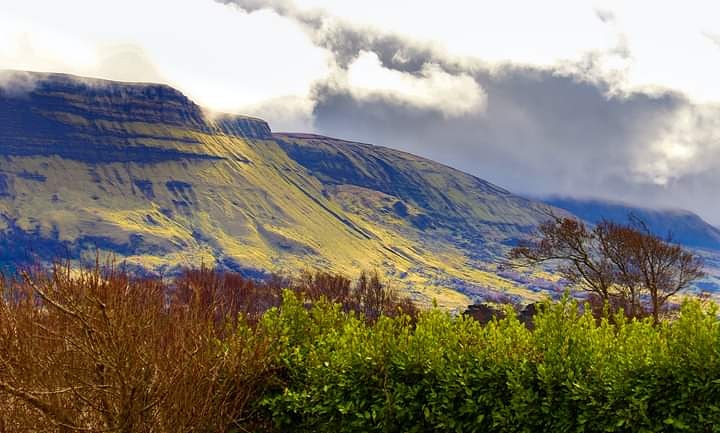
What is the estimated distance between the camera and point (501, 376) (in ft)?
31.6

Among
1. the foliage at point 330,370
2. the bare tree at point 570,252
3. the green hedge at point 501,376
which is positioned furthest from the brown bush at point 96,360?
the bare tree at point 570,252

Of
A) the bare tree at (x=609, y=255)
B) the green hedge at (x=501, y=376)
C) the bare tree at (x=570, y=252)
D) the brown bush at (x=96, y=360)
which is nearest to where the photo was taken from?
the brown bush at (x=96, y=360)

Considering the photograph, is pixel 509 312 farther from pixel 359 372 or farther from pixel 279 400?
pixel 279 400

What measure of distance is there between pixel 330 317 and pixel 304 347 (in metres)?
0.98

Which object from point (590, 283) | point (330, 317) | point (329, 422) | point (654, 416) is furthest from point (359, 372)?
point (590, 283)

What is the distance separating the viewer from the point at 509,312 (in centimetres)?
1041

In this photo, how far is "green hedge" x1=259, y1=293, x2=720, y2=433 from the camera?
8.42 m

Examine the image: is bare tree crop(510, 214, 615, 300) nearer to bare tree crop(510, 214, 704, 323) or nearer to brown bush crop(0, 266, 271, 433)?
bare tree crop(510, 214, 704, 323)

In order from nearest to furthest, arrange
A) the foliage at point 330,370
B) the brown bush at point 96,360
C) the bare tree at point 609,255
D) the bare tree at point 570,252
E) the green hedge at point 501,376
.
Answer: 1. the brown bush at point 96,360
2. the foliage at point 330,370
3. the green hedge at point 501,376
4. the bare tree at point 570,252
5. the bare tree at point 609,255

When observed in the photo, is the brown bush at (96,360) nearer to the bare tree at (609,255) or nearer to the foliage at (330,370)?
the foliage at (330,370)

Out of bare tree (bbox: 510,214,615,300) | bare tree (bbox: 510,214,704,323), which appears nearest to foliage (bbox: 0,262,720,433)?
bare tree (bbox: 510,214,615,300)

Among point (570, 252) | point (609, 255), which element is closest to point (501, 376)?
point (570, 252)

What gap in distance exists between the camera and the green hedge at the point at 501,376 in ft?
27.6

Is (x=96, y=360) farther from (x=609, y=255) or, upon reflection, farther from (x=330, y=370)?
(x=609, y=255)
